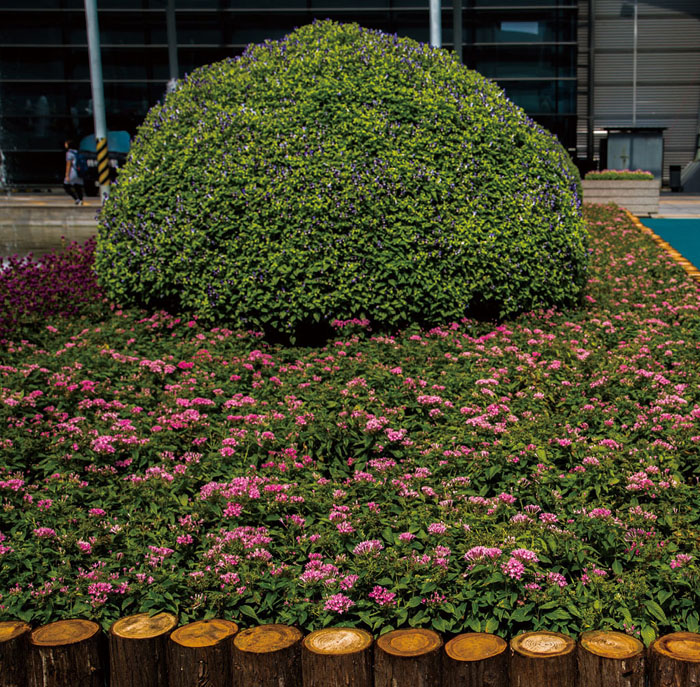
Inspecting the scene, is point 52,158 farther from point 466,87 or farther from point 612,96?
point 466,87

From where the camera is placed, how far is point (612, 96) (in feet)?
90.7

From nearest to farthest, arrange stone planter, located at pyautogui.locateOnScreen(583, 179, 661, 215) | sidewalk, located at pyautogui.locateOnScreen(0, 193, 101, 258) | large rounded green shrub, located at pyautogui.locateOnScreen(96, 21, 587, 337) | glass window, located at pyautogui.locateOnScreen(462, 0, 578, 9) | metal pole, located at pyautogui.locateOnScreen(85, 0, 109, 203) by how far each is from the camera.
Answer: large rounded green shrub, located at pyautogui.locateOnScreen(96, 21, 587, 337), sidewalk, located at pyautogui.locateOnScreen(0, 193, 101, 258), metal pole, located at pyautogui.locateOnScreen(85, 0, 109, 203), stone planter, located at pyautogui.locateOnScreen(583, 179, 661, 215), glass window, located at pyautogui.locateOnScreen(462, 0, 578, 9)

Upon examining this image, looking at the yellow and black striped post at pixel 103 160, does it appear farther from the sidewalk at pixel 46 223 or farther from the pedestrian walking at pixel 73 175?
the pedestrian walking at pixel 73 175

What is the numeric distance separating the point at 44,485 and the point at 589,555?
2.32 metres

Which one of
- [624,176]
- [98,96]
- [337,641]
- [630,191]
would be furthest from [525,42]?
[337,641]

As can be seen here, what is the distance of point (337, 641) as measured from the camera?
2178 millimetres

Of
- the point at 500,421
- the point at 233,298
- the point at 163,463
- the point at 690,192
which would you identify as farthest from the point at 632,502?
the point at 690,192

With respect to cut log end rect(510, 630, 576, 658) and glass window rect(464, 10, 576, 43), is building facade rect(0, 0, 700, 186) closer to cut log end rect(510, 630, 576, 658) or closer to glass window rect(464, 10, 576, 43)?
glass window rect(464, 10, 576, 43)

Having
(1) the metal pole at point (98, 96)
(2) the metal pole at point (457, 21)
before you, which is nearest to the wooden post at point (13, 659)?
(1) the metal pole at point (98, 96)

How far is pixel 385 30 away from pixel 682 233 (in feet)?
51.4

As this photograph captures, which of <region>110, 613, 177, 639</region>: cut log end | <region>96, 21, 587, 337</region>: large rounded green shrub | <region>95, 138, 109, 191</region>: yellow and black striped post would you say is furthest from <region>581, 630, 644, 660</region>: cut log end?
<region>95, 138, 109, 191</region>: yellow and black striped post

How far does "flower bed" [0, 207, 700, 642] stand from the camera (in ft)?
8.53

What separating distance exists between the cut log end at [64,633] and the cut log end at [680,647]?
154cm

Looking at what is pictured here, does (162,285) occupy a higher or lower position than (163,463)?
higher
